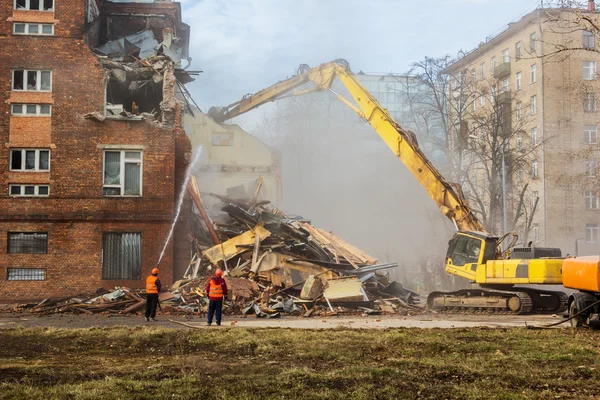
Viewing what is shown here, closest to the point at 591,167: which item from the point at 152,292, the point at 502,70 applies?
the point at 502,70

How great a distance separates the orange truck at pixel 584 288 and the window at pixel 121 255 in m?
15.8

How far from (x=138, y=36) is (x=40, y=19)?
17.4 feet

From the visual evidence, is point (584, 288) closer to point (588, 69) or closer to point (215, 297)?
point (215, 297)

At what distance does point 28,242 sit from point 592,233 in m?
41.5

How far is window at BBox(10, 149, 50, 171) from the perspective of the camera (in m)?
26.8

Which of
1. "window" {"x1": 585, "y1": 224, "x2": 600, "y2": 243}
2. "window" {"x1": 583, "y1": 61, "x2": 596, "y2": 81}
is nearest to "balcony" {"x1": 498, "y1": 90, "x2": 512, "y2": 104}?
"window" {"x1": 583, "y1": 61, "x2": 596, "y2": 81}

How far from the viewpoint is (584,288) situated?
16250 mm

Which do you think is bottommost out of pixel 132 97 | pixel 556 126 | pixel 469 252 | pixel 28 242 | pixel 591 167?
pixel 469 252

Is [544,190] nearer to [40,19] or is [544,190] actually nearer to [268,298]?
[268,298]

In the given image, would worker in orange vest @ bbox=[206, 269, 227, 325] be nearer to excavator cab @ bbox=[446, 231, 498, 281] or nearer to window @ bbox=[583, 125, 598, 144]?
excavator cab @ bbox=[446, 231, 498, 281]

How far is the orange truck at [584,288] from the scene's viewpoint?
15766 mm

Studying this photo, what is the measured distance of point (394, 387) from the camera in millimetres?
8867

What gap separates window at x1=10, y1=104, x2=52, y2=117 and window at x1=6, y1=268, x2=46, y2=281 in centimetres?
604

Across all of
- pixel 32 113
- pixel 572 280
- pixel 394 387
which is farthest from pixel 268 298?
pixel 394 387
